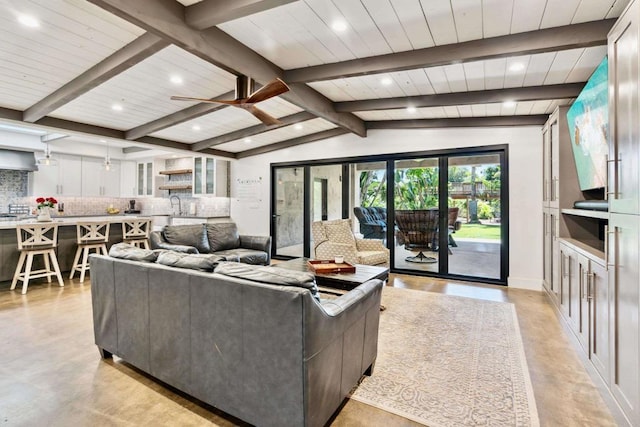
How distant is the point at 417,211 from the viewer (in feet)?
17.2

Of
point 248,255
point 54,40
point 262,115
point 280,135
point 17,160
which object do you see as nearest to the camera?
A: point 54,40

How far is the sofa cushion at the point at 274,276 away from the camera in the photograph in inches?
61.7

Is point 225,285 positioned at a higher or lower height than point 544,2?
lower

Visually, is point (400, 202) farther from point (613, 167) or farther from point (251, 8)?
point (251, 8)

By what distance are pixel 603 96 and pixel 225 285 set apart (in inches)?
107

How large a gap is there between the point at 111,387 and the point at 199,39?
2.53 metres

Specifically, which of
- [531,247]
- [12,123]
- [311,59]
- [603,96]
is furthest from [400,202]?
[12,123]

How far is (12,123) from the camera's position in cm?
420

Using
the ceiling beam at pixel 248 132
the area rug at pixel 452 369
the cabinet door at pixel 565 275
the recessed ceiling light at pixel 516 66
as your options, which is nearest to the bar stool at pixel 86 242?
the ceiling beam at pixel 248 132

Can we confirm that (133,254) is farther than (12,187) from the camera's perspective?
No

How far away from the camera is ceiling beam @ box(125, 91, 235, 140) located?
4129mm

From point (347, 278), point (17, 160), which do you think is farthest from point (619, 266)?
point (17, 160)

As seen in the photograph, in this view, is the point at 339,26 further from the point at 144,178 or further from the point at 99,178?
the point at 99,178

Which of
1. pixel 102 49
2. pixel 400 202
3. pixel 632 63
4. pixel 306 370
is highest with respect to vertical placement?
pixel 102 49
